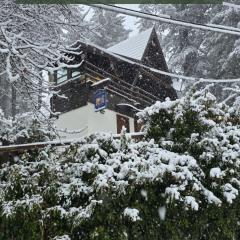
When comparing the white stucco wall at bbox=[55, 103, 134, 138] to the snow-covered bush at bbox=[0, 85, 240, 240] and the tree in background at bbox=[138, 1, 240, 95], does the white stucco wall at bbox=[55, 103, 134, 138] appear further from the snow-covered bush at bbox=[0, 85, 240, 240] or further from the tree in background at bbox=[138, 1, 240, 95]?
the snow-covered bush at bbox=[0, 85, 240, 240]

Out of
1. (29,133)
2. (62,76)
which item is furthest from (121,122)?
(29,133)

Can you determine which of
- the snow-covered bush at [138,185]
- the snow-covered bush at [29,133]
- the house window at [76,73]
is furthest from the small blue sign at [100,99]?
the snow-covered bush at [138,185]

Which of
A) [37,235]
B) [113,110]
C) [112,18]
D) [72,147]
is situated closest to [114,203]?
[37,235]

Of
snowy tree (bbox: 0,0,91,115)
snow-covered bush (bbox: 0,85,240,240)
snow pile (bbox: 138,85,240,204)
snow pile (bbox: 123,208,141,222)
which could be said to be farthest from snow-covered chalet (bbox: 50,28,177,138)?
snow pile (bbox: 123,208,141,222)

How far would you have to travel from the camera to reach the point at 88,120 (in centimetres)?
2056

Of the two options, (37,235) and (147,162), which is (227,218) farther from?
(37,235)

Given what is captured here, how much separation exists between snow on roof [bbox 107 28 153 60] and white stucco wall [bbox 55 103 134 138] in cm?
430

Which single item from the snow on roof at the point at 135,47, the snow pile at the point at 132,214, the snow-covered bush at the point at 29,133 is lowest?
the snow pile at the point at 132,214

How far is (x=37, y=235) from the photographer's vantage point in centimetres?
635

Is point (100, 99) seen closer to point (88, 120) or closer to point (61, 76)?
point (88, 120)

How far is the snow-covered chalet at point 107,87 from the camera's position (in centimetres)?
2080

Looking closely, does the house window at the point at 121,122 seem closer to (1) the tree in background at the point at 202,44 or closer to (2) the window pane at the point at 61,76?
(2) the window pane at the point at 61,76

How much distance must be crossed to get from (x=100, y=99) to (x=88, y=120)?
1.25 metres

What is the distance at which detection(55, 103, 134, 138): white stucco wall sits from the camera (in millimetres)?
20539
